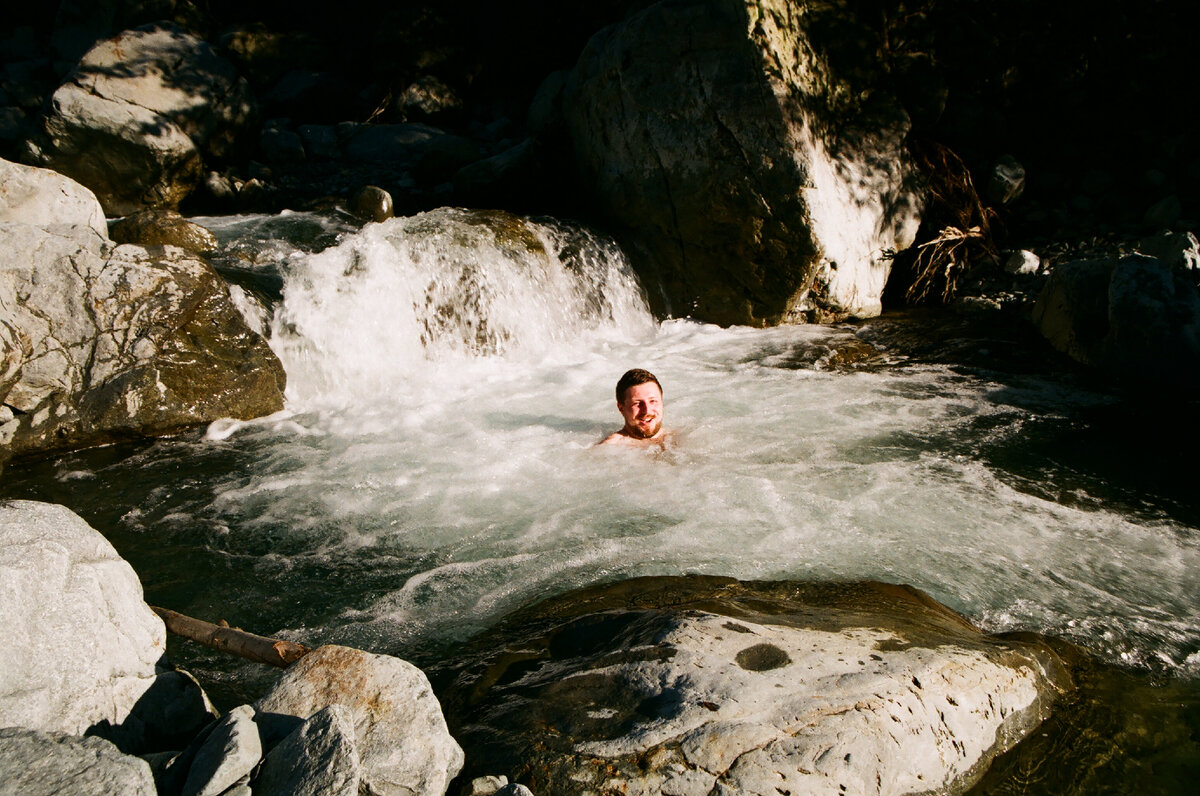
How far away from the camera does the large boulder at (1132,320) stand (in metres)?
5.88

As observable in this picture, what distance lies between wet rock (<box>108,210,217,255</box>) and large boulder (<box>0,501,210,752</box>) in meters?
4.73

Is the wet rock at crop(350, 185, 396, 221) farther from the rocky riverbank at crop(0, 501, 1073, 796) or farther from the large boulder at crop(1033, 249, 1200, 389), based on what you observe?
the rocky riverbank at crop(0, 501, 1073, 796)

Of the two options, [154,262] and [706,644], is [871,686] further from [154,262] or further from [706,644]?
[154,262]

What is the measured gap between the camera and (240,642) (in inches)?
95.1

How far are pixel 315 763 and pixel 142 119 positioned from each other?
9682 millimetres

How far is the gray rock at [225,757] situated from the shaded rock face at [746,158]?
6.29 meters

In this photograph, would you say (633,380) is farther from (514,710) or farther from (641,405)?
(514,710)

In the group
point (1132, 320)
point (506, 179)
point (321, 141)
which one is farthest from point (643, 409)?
point (321, 141)

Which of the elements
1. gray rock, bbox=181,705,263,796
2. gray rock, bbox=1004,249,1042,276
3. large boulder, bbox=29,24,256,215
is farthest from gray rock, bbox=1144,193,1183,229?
large boulder, bbox=29,24,256,215

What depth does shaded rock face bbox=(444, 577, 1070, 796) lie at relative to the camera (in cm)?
196

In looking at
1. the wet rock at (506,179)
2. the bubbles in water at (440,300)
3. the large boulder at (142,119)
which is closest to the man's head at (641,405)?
the bubbles in water at (440,300)

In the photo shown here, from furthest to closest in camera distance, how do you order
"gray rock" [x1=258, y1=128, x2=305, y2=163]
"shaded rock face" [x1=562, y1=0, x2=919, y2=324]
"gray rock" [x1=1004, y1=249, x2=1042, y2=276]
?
"gray rock" [x1=258, y1=128, x2=305, y2=163]
"gray rock" [x1=1004, y1=249, x2=1042, y2=276]
"shaded rock face" [x1=562, y1=0, x2=919, y2=324]

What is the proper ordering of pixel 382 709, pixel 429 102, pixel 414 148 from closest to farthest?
pixel 382 709 → pixel 414 148 → pixel 429 102

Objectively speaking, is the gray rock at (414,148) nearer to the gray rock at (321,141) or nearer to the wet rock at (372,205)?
the gray rock at (321,141)
